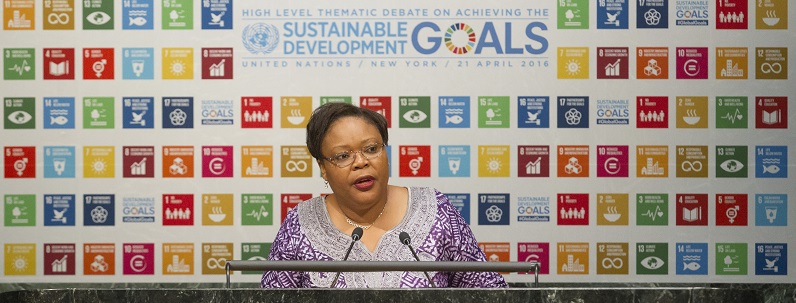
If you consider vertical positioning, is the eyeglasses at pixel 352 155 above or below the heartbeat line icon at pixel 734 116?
below

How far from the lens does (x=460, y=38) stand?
4109 mm

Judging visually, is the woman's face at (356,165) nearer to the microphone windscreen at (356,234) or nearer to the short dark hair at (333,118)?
the short dark hair at (333,118)

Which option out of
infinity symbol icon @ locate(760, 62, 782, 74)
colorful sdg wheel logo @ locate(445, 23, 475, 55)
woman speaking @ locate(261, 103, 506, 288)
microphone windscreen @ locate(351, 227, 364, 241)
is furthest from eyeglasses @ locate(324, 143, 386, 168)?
infinity symbol icon @ locate(760, 62, 782, 74)

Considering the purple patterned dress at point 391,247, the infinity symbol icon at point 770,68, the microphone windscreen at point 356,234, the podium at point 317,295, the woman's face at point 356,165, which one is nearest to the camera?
the podium at point 317,295

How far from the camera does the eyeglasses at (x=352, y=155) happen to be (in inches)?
116

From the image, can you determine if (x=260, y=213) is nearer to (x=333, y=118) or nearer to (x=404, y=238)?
(x=333, y=118)

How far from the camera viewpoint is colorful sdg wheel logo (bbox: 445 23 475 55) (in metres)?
4.11

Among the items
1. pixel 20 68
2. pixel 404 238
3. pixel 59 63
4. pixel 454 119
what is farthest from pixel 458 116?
pixel 20 68

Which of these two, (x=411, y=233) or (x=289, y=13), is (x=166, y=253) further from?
(x=411, y=233)

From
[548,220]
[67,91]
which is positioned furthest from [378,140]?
[67,91]

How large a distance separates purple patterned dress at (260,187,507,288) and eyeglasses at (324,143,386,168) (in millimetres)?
182

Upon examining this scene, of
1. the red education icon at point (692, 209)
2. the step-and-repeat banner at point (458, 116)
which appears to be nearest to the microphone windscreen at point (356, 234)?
the step-and-repeat banner at point (458, 116)

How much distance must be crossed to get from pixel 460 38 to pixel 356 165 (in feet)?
4.50

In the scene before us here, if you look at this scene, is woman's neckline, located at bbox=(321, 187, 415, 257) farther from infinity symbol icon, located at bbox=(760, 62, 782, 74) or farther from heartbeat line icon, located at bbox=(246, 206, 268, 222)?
infinity symbol icon, located at bbox=(760, 62, 782, 74)
